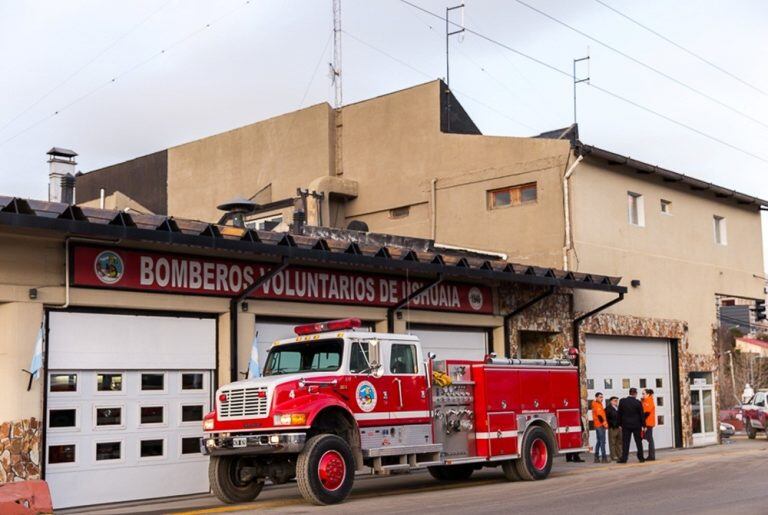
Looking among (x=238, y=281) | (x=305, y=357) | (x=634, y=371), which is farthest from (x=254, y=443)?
(x=634, y=371)

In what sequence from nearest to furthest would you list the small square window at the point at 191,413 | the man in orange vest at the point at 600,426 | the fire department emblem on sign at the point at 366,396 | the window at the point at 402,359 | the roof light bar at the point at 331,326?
the fire department emblem on sign at the point at 366,396 → the roof light bar at the point at 331,326 → the window at the point at 402,359 → the small square window at the point at 191,413 → the man in orange vest at the point at 600,426

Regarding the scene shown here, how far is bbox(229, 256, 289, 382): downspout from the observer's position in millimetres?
18719

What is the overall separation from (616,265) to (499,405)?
11.6m

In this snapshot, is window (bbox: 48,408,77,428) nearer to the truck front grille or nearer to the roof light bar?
the truck front grille

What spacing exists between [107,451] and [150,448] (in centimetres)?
88

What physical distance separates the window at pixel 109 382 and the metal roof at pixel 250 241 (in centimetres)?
243

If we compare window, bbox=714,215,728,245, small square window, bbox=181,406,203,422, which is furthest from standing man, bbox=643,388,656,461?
small square window, bbox=181,406,203,422

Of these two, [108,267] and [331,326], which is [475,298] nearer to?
[331,326]

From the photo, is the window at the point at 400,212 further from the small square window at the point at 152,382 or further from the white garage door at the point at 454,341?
the small square window at the point at 152,382

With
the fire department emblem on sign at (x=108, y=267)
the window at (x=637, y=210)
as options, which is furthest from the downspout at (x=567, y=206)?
the fire department emblem on sign at (x=108, y=267)

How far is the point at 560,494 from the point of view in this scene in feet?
52.9

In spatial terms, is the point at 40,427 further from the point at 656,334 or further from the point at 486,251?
the point at 656,334

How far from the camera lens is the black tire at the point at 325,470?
47.6 feet

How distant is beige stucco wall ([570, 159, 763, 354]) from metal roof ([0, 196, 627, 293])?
3.59m
